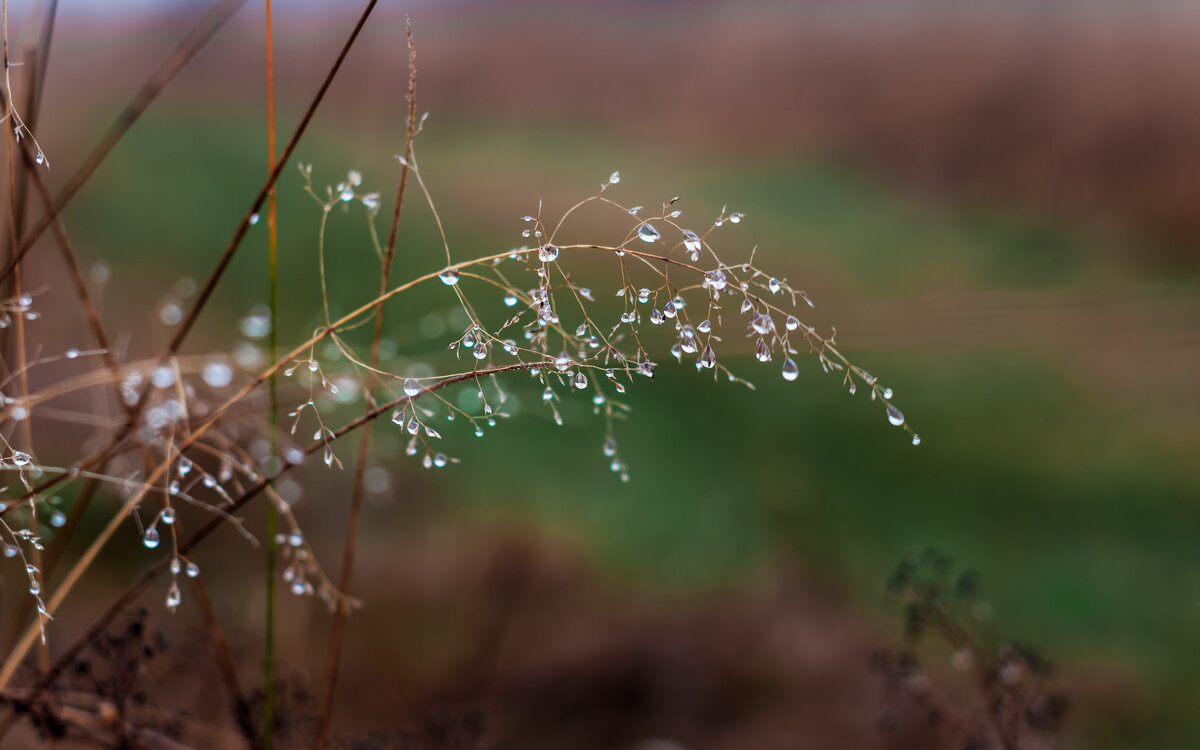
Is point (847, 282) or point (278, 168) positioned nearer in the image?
point (278, 168)

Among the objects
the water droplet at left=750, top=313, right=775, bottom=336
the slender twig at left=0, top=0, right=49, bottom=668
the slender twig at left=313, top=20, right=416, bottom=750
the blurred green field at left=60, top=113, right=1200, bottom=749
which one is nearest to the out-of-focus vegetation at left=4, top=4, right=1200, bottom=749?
the blurred green field at left=60, top=113, right=1200, bottom=749

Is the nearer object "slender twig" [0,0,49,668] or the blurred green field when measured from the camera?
"slender twig" [0,0,49,668]

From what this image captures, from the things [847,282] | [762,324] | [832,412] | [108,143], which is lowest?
[762,324]

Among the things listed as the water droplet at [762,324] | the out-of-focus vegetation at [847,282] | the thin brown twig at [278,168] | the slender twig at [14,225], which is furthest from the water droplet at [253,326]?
the water droplet at [762,324]

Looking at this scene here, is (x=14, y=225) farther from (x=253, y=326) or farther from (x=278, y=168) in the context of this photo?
(x=253, y=326)

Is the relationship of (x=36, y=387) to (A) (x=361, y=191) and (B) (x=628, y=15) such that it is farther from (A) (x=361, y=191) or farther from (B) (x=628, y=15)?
(B) (x=628, y=15)

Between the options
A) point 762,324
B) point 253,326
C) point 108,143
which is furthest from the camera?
point 253,326

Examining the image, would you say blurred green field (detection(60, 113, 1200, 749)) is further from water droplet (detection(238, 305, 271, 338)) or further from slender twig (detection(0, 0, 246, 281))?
slender twig (detection(0, 0, 246, 281))

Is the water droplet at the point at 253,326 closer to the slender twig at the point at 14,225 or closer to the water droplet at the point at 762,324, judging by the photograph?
the slender twig at the point at 14,225

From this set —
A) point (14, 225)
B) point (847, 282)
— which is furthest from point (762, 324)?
point (847, 282)
